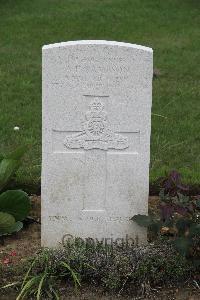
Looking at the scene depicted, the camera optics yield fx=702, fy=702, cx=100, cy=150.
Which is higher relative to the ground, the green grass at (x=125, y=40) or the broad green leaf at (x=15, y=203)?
the green grass at (x=125, y=40)

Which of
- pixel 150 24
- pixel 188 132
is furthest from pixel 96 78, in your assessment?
pixel 150 24

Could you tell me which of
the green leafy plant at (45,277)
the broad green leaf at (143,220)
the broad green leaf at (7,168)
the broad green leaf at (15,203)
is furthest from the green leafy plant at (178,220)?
the broad green leaf at (7,168)

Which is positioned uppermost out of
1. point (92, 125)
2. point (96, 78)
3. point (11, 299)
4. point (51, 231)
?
point (96, 78)

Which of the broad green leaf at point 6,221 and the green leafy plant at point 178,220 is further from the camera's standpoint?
the broad green leaf at point 6,221

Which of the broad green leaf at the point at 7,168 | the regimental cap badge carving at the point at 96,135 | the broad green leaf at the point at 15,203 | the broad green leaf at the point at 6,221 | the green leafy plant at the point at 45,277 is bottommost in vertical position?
the green leafy plant at the point at 45,277

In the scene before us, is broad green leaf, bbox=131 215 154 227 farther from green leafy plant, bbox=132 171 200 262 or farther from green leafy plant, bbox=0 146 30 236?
green leafy plant, bbox=0 146 30 236

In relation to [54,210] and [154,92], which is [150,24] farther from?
[54,210]

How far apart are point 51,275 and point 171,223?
2.55 ft

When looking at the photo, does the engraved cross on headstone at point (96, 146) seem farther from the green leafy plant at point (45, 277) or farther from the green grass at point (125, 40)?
the green grass at point (125, 40)

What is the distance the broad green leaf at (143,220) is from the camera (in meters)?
4.30

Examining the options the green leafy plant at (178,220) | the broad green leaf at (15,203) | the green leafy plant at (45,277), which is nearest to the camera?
the green leafy plant at (45,277)

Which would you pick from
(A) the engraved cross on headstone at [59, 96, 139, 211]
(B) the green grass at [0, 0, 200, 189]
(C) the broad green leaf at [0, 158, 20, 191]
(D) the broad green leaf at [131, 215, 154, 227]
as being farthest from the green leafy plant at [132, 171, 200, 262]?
(B) the green grass at [0, 0, 200, 189]

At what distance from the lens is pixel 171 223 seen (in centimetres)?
421

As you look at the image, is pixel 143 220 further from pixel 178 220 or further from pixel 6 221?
pixel 6 221
